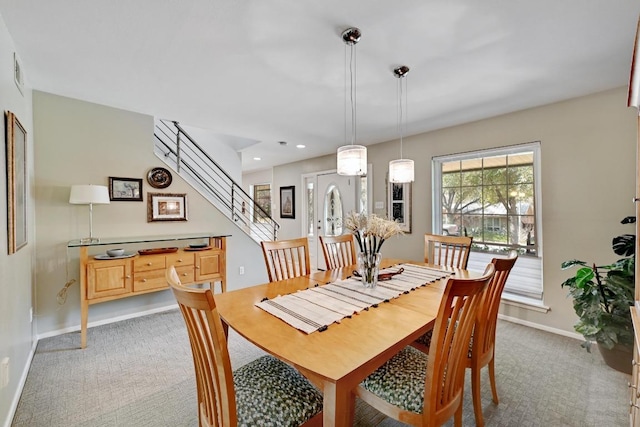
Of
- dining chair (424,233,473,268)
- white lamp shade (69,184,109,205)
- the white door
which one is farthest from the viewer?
the white door

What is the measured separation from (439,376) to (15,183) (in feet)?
9.08

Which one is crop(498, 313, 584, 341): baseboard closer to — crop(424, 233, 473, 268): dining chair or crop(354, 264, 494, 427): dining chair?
crop(424, 233, 473, 268): dining chair

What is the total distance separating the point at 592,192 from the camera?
2.70 metres

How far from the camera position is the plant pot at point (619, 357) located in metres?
2.14

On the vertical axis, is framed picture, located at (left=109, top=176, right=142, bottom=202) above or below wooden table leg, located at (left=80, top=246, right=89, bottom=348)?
above

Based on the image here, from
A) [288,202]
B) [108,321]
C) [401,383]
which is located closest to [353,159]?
[401,383]

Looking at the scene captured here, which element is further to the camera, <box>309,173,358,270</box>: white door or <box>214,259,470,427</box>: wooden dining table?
<box>309,173,358,270</box>: white door

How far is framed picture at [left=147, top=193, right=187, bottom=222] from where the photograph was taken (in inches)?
136

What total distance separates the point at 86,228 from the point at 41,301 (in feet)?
2.57

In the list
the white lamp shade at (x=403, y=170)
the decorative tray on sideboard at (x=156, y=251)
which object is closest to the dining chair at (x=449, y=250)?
the white lamp shade at (x=403, y=170)

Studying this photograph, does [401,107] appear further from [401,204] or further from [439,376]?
[439,376]

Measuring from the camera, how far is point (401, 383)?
51.1 inches

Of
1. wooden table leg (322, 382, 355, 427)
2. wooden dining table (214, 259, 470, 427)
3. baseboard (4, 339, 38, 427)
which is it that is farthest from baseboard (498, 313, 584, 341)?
baseboard (4, 339, 38, 427)

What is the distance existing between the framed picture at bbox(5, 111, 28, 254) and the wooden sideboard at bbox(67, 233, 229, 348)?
60 cm
